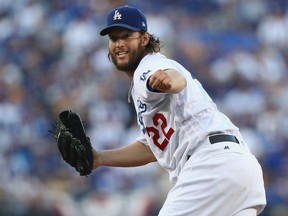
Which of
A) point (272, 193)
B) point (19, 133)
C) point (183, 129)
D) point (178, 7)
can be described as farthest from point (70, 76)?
point (183, 129)

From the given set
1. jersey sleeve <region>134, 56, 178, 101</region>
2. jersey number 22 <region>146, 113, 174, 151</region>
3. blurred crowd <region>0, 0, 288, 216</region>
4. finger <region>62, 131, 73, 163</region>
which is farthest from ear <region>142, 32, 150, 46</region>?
blurred crowd <region>0, 0, 288, 216</region>

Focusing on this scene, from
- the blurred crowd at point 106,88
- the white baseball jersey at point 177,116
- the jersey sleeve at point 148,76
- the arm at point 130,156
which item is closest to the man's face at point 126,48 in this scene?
the white baseball jersey at point 177,116

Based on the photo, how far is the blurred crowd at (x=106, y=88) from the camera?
8.58 metres

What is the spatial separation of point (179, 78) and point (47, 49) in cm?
763

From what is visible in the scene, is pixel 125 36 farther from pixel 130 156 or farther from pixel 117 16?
pixel 130 156

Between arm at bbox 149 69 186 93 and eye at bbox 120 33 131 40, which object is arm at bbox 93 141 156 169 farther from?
arm at bbox 149 69 186 93

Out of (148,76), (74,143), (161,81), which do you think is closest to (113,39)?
(148,76)

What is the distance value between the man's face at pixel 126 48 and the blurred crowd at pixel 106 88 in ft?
11.5

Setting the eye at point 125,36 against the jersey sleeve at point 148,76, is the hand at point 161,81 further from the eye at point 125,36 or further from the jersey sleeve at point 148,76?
the eye at point 125,36

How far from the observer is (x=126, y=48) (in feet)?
15.0

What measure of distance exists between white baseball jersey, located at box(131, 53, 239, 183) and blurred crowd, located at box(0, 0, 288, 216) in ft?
11.5

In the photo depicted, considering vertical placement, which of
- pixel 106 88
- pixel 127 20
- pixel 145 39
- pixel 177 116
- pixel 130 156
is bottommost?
pixel 130 156

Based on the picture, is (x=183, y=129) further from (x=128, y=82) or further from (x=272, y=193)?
(x=128, y=82)

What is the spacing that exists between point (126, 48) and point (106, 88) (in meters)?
5.50
